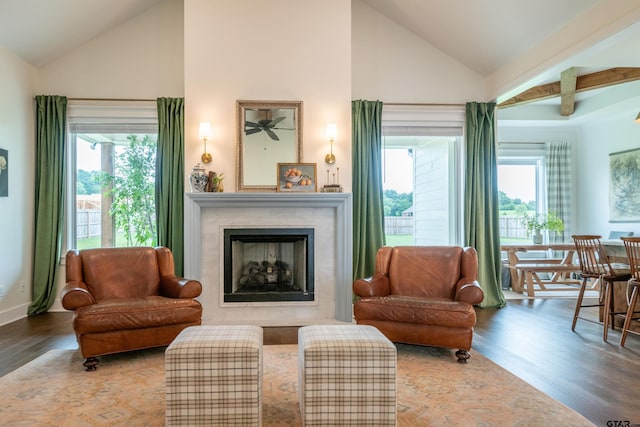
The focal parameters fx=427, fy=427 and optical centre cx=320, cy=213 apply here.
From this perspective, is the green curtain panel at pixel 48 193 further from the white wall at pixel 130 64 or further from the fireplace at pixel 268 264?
the fireplace at pixel 268 264

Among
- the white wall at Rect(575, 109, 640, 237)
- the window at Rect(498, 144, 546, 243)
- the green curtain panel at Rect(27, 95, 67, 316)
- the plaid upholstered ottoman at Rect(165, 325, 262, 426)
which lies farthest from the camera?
the window at Rect(498, 144, 546, 243)

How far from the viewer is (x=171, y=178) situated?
4.92 metres

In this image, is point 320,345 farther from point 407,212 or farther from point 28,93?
point 28,93

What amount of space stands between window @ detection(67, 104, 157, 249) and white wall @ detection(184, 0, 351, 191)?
1.09 m

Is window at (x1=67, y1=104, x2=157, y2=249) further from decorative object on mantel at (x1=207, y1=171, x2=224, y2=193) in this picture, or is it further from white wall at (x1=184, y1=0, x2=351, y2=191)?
decorative object on mantel at (x1=207, y1=171, x2=224, y2=193)

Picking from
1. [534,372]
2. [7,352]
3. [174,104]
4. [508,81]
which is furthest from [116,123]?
[534,372]

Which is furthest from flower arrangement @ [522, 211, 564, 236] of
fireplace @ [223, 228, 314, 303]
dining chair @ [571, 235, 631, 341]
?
fireplace @ [223, 228, 314, 303]

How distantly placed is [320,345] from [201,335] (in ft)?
2.15

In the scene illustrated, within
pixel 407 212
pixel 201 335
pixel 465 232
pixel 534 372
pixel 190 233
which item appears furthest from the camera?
pixel 407 212

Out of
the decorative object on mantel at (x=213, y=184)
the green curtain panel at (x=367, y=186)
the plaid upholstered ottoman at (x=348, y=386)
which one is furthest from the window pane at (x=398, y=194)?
the plaid upholstered ottoman at (x=348, y=386)

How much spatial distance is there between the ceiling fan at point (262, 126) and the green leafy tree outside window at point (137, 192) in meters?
1.44

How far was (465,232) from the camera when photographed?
5.23 metres

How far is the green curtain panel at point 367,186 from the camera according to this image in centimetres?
505

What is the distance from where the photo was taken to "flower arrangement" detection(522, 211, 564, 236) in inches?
267
